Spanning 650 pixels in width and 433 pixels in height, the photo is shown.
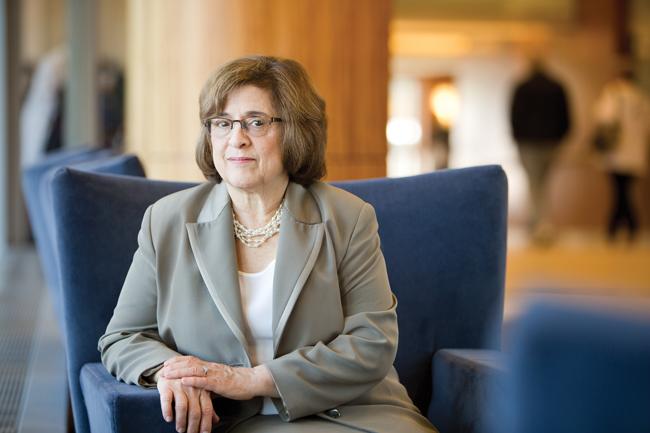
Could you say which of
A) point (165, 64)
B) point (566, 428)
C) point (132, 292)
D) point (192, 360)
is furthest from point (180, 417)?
point (165, 64)

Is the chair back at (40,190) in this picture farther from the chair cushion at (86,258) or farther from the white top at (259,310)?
the white top at (259,310)

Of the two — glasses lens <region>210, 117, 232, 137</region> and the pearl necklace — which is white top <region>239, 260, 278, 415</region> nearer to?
the pearl necklace

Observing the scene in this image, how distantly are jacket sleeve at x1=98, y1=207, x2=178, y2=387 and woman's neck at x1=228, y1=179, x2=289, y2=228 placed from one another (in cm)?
22

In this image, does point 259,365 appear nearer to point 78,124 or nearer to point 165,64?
point 165,64

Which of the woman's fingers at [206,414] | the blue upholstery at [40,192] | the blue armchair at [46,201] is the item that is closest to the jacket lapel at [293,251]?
the woman's fingers at [206,414]

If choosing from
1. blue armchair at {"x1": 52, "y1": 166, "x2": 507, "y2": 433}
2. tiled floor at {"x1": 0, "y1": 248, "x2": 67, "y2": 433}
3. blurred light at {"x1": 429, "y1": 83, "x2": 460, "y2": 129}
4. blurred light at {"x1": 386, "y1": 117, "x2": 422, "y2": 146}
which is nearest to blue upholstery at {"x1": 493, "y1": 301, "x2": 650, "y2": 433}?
blue armchair at {"x1": 52, "y1": 166, "x2": 507, "y2": 433}

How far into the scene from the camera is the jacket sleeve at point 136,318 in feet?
7.98

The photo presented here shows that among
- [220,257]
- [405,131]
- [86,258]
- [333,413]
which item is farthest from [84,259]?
[405,131]

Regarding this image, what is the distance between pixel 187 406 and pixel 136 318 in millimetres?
328

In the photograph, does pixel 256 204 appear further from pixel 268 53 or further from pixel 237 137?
pixel 268 53

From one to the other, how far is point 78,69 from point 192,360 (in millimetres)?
9317

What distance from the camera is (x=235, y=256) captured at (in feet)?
7.97

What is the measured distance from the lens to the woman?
92.1 inches

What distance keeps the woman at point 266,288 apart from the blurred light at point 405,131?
690 inches
